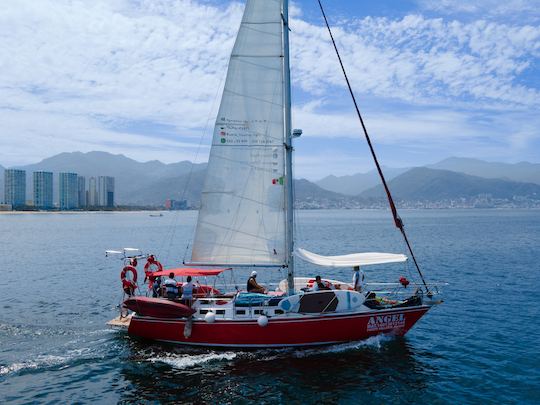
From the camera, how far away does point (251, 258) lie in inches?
856

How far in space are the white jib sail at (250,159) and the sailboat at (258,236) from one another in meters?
0.05

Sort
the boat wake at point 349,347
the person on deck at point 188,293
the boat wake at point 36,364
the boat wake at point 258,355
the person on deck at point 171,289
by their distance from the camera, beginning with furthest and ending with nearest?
the person on deck at point 171,289
the person on deck at point 188,293
the boat wake at point 349,347
the boat wake at point 258,355
the boat wake at point 36,364

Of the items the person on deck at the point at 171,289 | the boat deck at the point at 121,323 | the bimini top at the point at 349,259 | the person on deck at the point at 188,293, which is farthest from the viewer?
the boat deck at the point at 121,323

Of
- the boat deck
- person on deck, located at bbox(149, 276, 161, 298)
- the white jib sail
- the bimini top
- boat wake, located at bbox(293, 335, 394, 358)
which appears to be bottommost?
boat wake, located at bbox(293, 335, 394, 358)

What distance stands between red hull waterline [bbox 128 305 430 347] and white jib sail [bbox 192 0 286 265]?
2.86 meters

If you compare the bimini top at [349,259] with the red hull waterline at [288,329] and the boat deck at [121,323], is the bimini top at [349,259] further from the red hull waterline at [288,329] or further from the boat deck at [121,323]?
the boat deck at [121,323]

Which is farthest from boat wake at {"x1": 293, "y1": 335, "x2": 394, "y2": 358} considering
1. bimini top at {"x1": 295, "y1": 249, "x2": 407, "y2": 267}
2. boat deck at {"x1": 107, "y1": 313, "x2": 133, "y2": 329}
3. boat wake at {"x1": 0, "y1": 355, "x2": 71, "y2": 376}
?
boat wake at {"x1": 0, "y1": 355, "x2": 71, "y2": 376}

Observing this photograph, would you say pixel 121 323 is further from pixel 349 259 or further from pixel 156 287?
pixel 349 259

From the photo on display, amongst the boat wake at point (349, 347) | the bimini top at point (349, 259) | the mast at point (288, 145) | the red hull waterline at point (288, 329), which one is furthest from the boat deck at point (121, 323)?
the bimini top at point (349, 259)

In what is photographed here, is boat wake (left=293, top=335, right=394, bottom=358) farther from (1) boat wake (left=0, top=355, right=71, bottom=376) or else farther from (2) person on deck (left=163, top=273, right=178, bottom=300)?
(1) boat wake (left=0, top=355, right=71, bottom=376)

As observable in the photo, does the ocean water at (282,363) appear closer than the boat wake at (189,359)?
Yes

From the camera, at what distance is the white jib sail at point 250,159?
20.8 m

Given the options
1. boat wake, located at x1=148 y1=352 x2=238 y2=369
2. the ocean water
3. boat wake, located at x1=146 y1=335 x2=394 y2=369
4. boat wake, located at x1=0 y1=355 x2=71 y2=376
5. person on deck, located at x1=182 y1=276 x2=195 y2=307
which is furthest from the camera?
person on deck, located at x1=182 y1=276 x2=195 y2=307

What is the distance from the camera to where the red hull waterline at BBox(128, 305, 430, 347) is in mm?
20766
